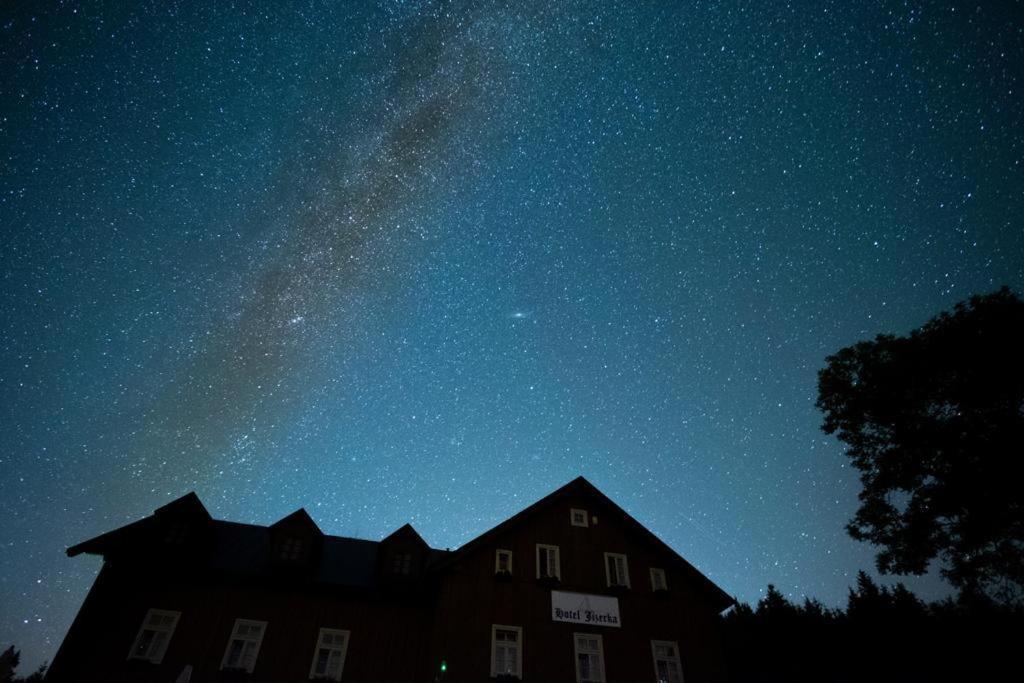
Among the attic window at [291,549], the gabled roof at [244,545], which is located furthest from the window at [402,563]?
the attic window at [291,549]

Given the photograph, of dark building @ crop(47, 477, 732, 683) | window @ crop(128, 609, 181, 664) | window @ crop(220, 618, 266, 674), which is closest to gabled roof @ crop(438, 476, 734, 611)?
dark building @ crop(47, 477, 732, 683)

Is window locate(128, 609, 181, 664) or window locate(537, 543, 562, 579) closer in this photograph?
window locate(128, 609, 181, 664)

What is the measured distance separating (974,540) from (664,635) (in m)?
13.9

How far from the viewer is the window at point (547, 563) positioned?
2231cm

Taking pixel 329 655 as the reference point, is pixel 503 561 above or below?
above

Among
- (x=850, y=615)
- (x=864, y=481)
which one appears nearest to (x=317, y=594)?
(x=864, y=481)

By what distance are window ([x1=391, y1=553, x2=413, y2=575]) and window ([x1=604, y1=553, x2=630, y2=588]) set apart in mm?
9240

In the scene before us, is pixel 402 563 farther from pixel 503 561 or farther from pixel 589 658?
pixel 589 658

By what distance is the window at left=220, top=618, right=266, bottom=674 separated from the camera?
63.6ft

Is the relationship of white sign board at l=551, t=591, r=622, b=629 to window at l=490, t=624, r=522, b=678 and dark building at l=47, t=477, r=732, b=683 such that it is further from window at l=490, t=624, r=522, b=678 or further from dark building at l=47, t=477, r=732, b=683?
window at l=490, t=624, r=522, b=678

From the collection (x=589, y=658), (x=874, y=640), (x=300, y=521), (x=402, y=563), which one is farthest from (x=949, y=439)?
(x=874, y=640)

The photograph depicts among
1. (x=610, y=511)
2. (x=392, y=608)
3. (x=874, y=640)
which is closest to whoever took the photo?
(x=392, y=608)

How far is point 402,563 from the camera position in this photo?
921 inches

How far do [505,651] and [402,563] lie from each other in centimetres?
632
